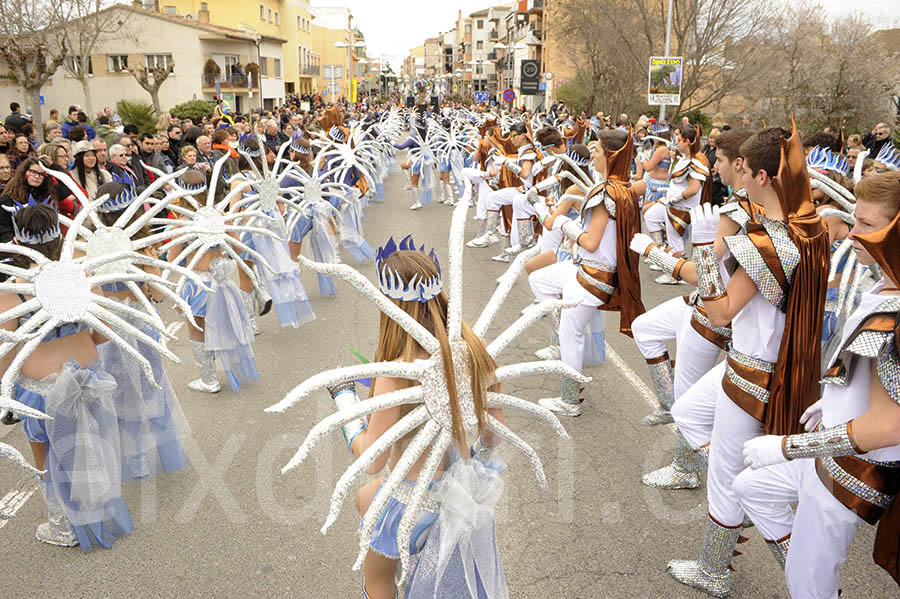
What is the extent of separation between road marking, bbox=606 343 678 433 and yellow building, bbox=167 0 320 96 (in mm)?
46429

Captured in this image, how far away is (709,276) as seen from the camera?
132 inches

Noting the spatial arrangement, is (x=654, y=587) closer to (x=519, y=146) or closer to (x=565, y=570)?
(x=565, y=570)

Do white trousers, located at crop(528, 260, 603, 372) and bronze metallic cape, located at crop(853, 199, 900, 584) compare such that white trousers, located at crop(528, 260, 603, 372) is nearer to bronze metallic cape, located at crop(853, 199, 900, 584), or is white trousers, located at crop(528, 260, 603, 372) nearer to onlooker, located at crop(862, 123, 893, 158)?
bronze metallic cape, located at crop(853, 199, 900, 584)

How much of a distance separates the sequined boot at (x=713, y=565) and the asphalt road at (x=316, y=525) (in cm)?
7

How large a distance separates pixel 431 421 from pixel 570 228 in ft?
10.5

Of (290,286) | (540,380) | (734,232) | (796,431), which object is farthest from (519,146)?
(796,431)

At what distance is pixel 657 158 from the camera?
9883 mm

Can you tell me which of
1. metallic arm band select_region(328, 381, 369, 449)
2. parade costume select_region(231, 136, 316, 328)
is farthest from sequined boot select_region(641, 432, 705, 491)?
parade costume select_region(231, 136, 316, 328)

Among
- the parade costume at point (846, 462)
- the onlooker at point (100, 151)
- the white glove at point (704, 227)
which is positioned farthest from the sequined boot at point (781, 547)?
the onlooker at point (100, 151)

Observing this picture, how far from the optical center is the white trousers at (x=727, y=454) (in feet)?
10.7

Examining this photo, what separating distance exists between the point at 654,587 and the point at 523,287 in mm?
6169

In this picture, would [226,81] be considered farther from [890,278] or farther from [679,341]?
[890,278]

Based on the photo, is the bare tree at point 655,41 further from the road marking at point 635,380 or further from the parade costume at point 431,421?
the parade costume at point 431,421

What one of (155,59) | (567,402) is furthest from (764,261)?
(155,59)
